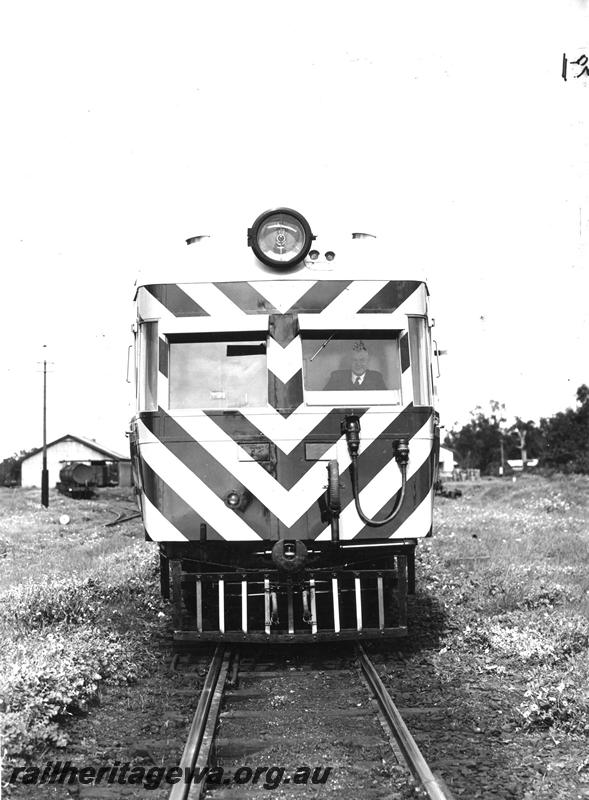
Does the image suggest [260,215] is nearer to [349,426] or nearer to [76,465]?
[349,426]

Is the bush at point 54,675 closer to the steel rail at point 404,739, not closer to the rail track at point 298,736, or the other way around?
the rail track at point 298,736

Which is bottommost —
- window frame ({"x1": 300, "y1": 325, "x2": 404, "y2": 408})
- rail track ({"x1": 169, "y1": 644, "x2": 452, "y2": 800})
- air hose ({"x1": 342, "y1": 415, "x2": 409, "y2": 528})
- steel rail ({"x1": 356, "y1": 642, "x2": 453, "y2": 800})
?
rail track ({"x1": 169, "y1": 644, "x2": 452, "y2": 800})

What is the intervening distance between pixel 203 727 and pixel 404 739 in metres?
1.16

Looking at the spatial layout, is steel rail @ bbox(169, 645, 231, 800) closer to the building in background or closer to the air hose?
the air hose

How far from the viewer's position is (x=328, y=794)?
4.19 m

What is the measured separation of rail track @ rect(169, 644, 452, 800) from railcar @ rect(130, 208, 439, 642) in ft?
1.21

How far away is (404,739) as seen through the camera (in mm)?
4797

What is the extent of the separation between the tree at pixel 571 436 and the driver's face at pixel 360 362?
57367 millimetres

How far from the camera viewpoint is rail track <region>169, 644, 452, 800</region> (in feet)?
14.0

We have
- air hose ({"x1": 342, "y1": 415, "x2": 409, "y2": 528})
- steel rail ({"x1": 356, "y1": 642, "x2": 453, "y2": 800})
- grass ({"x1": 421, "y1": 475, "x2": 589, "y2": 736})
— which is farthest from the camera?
air hose ({"x1": 342, "y1": 415, "x2": 409, "y2": 528})

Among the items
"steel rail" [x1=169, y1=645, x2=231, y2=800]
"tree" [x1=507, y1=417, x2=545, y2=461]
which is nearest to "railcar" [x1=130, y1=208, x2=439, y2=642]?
"steel rail" [x1=169, y1=645, x2=231, y2=800]

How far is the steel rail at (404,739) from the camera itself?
4062 millimetres

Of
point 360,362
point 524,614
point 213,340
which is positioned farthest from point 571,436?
point 213,340

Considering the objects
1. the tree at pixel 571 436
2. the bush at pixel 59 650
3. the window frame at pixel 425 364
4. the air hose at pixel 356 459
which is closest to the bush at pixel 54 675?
the bush at pixel 59 650
